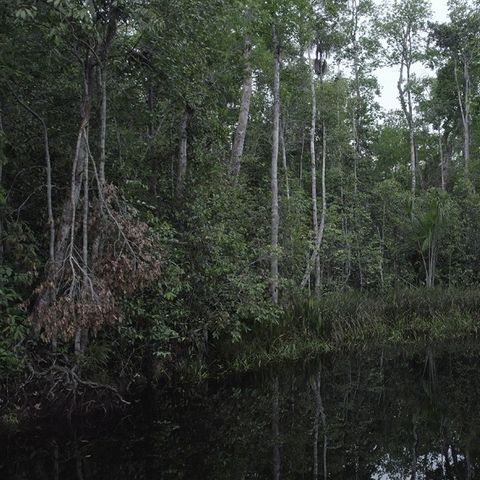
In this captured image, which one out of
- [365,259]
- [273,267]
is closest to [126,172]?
[273,267]

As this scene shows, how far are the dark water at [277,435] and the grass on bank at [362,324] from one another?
86 centimetres

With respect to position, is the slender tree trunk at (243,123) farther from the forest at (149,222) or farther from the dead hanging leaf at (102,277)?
the dead hanging leaf at (102,277)

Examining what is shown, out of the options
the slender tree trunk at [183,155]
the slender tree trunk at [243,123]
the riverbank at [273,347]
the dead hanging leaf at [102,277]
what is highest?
the slender tree trunk at [243,123]

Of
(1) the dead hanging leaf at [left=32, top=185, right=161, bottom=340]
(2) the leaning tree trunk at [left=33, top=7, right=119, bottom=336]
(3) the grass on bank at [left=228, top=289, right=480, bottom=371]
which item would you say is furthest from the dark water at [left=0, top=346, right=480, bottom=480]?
(2) the leaning tree trunk at [left=33, top=7, right=119, bottom=336]

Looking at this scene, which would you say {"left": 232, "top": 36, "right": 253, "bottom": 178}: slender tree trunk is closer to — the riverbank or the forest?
the forest

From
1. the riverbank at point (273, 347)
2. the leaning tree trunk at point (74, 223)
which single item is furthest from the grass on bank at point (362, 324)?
the leaning tree trunk at point (74, 223)

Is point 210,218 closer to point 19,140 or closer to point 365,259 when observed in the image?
point 19,140

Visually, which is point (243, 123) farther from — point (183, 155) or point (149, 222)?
point (149, 222)

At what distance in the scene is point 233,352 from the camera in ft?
30.7

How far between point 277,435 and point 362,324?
6.37 m

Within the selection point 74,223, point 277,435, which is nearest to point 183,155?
point 74,223

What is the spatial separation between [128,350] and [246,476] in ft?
10.6

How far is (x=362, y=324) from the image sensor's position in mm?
12234

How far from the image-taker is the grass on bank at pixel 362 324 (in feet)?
32.9
